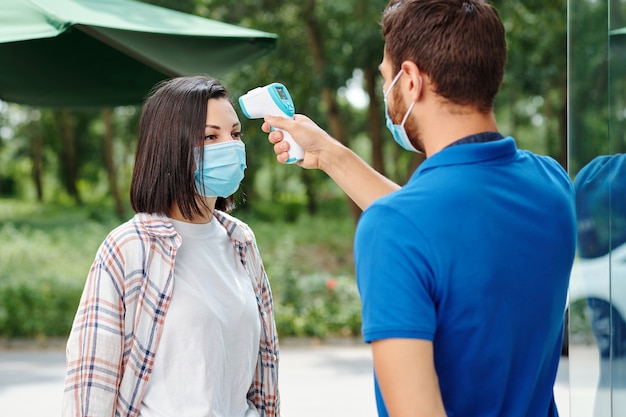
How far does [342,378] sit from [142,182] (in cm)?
589

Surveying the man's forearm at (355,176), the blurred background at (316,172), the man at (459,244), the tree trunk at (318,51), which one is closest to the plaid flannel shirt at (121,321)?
the man's forearm at (355,176)

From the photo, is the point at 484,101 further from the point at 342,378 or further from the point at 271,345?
the point at 342,378

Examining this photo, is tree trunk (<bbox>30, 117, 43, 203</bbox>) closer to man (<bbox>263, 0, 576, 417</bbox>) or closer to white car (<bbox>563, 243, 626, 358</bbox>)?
white car (<bbox>563, 243, 626, 358</bbox>)

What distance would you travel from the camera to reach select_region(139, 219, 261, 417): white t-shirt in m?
2.16

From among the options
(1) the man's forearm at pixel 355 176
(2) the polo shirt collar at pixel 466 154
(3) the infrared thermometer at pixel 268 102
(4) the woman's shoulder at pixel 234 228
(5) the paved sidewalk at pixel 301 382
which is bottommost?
(5) the paved sidewalk at pixel 301 382

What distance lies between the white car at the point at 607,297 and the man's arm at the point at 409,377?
3.90ft

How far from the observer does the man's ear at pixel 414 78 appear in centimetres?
148

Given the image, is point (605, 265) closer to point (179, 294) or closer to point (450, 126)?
point (450, 126)

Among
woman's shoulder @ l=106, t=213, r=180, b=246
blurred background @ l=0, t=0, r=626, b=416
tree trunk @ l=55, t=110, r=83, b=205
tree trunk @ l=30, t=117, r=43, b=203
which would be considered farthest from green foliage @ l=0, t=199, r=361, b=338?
woman's shoulder @ l=106, t=213, r=180, b=246

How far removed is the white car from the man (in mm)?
839

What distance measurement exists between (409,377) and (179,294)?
3.36ft

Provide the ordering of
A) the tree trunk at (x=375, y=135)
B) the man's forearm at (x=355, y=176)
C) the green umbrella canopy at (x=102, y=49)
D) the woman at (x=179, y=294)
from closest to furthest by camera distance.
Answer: the man's forearm at (x=355, y=176) < the woman at (x=179, y=294) < the green umbrella canopy at (x=102, y=49) < the tree trunk at (x=375, y=135)

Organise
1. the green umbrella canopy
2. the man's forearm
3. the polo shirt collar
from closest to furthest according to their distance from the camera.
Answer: the polo shirt collar
the man's forearm
the green umbrella canopy

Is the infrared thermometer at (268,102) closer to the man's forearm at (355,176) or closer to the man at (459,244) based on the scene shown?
the man's forearm at (355,176)
